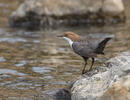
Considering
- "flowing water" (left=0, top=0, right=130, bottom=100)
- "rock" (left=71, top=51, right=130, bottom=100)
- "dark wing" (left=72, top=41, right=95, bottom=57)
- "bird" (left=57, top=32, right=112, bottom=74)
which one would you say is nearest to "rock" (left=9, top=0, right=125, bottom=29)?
"flowing water" (left=0, top=0, right=130, bottom=100)

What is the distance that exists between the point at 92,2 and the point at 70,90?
774 centimetres

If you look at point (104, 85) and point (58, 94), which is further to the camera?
point (58, 94)

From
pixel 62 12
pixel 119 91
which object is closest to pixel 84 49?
pixel 119 91

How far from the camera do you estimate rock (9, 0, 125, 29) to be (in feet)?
43.2

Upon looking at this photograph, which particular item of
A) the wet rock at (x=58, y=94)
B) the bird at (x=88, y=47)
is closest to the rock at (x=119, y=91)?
the wet rock at (x=58, y=94)

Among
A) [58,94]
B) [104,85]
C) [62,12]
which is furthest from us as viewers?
[62,12]

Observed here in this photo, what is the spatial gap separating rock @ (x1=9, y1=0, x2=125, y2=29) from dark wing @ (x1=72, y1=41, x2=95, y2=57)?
6411 mm

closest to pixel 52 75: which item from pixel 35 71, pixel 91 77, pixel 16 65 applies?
pixel 35 71

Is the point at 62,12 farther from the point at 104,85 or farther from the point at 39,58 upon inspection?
the point at 104,85

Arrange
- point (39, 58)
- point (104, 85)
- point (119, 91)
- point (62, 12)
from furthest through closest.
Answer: point (62, 12)
point (39, 58)
point (104, 85)
point (119, 91)

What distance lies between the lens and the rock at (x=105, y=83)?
473 centimetres

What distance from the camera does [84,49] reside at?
6629 millimetres

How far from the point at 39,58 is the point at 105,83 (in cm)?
406

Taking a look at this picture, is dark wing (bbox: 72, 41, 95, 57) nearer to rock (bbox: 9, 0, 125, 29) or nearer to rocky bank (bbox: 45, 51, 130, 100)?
rocky bank (bbox: 45, 51, 130, 100)
